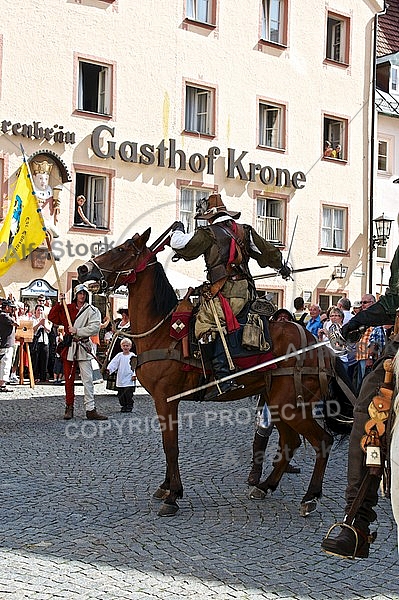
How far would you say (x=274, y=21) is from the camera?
85.8 feet

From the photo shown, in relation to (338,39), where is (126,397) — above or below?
below

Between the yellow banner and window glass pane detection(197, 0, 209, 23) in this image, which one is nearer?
the yellow banner

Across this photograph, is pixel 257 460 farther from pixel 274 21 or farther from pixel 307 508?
pixel 274 21

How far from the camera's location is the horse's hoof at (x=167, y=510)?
700 centimetres

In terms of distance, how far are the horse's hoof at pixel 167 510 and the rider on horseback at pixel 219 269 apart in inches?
43.1

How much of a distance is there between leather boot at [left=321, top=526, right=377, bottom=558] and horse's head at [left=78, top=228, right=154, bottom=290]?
407cm

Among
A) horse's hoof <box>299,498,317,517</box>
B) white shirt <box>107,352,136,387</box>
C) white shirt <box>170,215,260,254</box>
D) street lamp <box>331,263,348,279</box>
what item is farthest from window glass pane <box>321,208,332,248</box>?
horse's hoof <box>299,498,317,517</box>

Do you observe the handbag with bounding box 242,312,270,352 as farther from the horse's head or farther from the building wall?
the building wall

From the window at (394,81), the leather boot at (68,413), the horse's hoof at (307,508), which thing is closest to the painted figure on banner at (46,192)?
the leather boot at (68,413)

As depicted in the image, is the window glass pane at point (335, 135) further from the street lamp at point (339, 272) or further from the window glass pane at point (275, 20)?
the street lamp at point (339, 272)

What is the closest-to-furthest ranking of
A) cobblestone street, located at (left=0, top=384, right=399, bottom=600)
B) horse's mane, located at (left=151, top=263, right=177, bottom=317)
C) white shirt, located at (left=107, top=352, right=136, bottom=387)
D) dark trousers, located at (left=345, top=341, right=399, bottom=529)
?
dark trousers, located at (left=345, top=341, right=399, bottom=529), cobblestone street, located at (left=0, top=384, right=399, bottom=600), horse's mane, located at (left=151, top=263, right=177, bottom=317), white shirt, located at (left=107, top=352, right=136, bottom=387)

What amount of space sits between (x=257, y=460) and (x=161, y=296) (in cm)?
184

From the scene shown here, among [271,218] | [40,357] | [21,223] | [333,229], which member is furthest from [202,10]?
[21,223]

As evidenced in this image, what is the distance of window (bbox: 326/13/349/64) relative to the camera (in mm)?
27859
